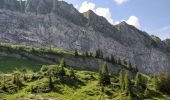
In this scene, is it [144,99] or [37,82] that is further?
[37,82]

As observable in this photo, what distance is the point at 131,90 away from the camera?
193 m

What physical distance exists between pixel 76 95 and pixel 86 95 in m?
5.60

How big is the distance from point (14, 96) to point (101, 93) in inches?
1815

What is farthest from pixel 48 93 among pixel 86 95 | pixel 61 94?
pixel 86 95

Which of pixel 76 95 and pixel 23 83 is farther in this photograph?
pixel 23 83

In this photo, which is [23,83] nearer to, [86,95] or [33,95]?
[33,95]

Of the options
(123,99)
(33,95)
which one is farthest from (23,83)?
(123,99)

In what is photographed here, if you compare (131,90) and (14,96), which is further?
(131,90)

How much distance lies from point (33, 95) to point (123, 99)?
46006 mm

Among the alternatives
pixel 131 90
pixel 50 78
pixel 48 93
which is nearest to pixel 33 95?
pixel 48 93

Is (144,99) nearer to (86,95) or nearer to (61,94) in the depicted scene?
(86,95)

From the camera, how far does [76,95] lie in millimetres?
181125

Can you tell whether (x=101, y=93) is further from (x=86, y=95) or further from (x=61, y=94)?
(x=61, y=94)

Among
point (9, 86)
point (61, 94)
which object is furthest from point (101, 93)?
point (9, 86)
